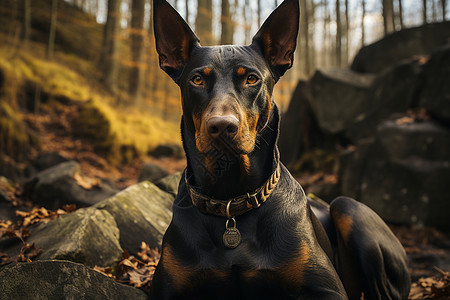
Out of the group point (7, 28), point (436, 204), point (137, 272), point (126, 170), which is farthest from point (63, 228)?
point (7, 28)

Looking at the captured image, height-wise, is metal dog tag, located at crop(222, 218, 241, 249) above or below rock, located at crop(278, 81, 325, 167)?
below

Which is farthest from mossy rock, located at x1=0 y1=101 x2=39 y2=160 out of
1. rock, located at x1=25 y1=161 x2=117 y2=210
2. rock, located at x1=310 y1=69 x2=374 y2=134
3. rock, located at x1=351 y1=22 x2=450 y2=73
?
rock, located at x1=351 y1=22 x2=450 y2=73

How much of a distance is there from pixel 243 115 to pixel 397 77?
7.55 metres

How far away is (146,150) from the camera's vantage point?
1289 centimetres

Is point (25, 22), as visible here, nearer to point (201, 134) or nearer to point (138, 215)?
point (138, 215)

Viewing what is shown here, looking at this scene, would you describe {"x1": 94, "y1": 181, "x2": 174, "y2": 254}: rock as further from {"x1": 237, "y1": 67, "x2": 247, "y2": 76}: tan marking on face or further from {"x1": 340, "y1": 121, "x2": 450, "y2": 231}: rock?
{"x1": 340, "y1": 121, "x2": 450, "y2": 231}: rock

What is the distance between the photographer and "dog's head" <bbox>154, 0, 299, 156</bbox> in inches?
82.1

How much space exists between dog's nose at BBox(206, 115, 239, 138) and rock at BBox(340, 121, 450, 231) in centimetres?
537

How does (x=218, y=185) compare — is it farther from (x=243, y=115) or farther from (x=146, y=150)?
(x=146, y=150)

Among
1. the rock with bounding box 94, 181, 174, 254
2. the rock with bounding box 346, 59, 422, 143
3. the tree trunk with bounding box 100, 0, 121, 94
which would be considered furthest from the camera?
the tree trunk with bounding box 100, 0, 121, 94

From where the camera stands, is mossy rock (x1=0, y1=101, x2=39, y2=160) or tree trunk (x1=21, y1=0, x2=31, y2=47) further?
tree trunk (x1=21, y1=0, x2=31, y2=47)

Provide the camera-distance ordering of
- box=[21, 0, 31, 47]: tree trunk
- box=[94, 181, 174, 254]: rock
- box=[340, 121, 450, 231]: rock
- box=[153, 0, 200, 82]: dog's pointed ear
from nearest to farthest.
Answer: box=[153, 0, 200, 82]: dog's pointed ear < box=[94, 181, 174, 254]: rock < box=[340, 121, 450, 231]: rock < box=[21, 0, 31, 47]: tree trunk

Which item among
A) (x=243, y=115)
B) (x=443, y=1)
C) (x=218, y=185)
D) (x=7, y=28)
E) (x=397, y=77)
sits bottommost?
(x=218, y=185)

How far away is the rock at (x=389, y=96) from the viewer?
8148 millimetres
